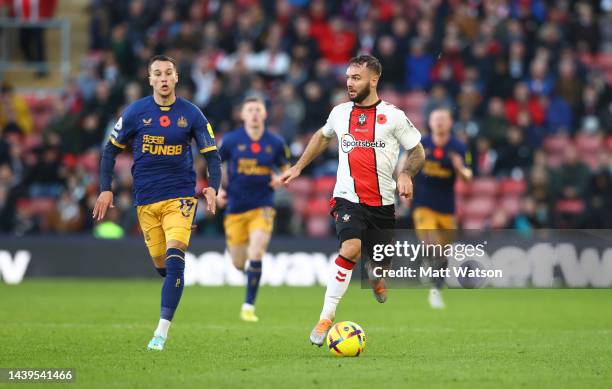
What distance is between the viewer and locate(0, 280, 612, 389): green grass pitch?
9.32 metres

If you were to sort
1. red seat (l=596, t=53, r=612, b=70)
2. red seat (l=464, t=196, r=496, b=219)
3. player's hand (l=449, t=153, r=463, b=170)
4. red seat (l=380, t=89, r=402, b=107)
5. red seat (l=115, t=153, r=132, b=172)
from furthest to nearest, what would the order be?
red seat (l=596, t=53, r=612, b=70) < red seat (l=380, t=89, r=402, b=107) < red seat (l=115, t=153, r=132, b=172) < red seat (l=464, t=196, r=496, b=219) < player's hand (l=449, t=153, r=463, b=170)

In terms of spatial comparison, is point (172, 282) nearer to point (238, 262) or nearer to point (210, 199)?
point (210, 199)

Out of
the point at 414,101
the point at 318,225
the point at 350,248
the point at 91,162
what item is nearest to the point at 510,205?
the point at 414,101

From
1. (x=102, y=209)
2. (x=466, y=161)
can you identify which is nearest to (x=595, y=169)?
(x=466, y=161)

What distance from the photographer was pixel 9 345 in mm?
11484

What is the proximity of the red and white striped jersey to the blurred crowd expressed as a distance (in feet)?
38.4

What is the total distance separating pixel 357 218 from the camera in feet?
37.3

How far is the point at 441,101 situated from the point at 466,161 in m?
6.55

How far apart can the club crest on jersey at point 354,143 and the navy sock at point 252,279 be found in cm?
455

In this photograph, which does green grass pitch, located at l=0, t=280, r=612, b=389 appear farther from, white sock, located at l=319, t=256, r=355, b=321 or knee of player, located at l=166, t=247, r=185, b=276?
knee of player, located at l=166, t=247, r=185, b=276

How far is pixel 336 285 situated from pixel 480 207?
13531 mm

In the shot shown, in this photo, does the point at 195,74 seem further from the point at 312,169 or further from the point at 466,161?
the point at 466,161

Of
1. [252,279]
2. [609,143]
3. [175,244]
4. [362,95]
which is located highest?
[609,143]

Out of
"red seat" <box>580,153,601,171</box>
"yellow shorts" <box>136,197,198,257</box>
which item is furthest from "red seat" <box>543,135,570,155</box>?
"yellow shorts" <box>136,197,198,257</box>
